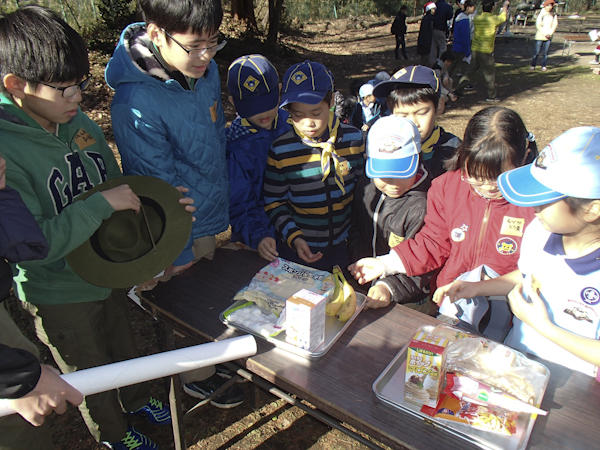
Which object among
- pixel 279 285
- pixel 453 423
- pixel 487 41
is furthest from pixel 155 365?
pixel 487 41

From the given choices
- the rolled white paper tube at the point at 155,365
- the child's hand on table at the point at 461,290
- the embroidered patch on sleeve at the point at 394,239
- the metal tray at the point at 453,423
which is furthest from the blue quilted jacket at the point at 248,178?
the metal tray at the point at 453,423

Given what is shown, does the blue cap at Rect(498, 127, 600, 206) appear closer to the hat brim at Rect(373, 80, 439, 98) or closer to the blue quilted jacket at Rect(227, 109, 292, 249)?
the hat brim at Rect(373, 80, 439, 98)

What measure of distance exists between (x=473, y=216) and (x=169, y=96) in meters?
1.52

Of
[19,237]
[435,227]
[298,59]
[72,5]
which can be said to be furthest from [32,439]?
[298,59]

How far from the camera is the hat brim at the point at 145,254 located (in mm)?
1656

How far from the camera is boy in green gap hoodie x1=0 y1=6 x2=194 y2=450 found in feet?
5.19

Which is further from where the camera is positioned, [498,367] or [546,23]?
[546,23]

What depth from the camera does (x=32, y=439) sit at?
1707mm

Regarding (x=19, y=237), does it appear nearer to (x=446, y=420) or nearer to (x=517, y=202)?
(x=446, y=420)

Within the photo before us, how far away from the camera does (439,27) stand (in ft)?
37.0

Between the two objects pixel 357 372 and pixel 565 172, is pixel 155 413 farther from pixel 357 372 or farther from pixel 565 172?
pixel 565 172

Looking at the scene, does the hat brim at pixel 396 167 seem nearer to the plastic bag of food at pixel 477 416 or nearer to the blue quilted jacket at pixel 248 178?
the blue quilted jacket at pixel 248 178

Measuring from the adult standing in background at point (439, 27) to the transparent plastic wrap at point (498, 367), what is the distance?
11.1 m

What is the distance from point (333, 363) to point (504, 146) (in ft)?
3.69
